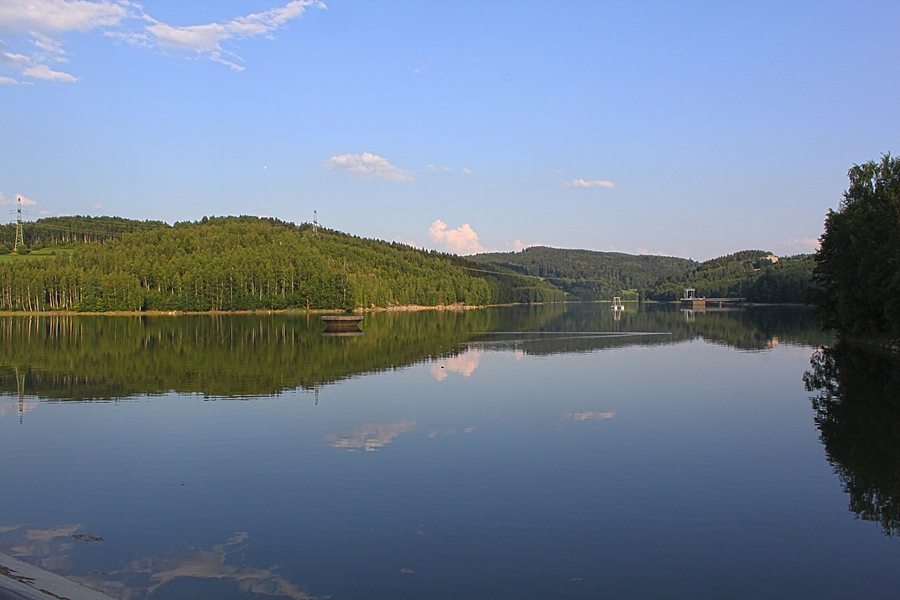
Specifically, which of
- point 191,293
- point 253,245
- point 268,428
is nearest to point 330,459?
point 268,428

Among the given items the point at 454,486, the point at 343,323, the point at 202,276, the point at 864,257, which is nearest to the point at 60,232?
the point at 202,276

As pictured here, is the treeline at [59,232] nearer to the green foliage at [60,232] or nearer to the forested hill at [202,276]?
the green foliage at [60,232]

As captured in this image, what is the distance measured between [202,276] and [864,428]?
423 feet

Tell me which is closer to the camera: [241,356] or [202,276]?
[241,356]

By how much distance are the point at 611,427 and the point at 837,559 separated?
1018cm

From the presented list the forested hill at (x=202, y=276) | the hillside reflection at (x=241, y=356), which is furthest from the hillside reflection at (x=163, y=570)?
the forested hill at (x=202, y=276)

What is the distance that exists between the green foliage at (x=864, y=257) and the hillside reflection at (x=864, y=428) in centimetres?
538

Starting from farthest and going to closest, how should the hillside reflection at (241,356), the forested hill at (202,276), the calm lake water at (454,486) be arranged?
1. the forested hill at (202,276)
2. the hillside reflection at (241,356)
3. the calm lake water at (454,486)

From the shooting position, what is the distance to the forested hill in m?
128

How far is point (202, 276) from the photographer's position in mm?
135375

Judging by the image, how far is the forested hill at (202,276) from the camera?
127812 millimetres

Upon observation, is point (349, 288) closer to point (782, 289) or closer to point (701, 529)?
point (782, 289)

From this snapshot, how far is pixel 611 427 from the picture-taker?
2092 centimetres

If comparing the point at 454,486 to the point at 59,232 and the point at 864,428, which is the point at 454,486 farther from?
the point at 59,232
